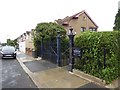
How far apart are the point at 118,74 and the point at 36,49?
54.0ft

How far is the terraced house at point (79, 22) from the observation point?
4245cm

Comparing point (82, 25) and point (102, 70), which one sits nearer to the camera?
point (102, 70)

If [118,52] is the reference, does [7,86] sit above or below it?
below

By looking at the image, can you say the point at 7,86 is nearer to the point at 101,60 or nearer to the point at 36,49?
the point at 101,60

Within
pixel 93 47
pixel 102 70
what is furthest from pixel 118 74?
pixel 93 47

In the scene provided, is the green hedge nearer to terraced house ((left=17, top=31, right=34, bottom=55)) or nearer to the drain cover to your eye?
the drain cover

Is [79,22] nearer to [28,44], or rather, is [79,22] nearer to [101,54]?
[28,44]

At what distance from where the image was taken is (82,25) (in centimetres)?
4400

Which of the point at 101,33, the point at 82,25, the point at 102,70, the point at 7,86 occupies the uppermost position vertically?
the point at 82,25

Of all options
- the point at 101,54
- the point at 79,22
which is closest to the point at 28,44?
the point at 79,22

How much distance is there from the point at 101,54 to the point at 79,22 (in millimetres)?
33948

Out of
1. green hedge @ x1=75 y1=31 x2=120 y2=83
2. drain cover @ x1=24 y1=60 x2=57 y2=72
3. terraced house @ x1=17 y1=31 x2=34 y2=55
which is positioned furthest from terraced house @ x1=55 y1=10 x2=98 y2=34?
green hedge @ x1=75 y1=31 x2=120 y2=83

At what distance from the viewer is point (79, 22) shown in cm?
4328

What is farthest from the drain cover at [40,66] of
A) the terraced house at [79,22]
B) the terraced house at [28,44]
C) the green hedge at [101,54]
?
the terraced house at [79,22]
